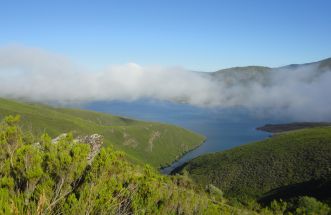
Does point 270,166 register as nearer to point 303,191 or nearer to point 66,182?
point 303,191

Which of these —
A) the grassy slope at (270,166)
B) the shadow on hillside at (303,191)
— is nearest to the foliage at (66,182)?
the shadow on hillside at (303,191)

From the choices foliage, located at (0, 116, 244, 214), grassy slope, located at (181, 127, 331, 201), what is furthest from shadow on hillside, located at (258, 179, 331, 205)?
foliage, located at (0, 116, 244, 214)

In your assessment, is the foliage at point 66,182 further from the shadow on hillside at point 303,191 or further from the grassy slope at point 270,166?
Result: the grassy slope at point 270,166

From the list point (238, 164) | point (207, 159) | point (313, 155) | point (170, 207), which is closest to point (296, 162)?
point (313, 155)

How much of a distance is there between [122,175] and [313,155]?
149466 mm

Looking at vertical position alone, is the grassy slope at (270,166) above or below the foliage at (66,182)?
below

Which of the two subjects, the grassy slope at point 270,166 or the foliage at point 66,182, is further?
the grassy slope at point 270,166

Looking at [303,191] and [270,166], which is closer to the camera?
[303,191]

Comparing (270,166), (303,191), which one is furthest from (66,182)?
(270,166)

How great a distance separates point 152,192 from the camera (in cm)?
1914

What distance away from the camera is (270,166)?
158875mm

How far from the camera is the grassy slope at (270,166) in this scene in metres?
139

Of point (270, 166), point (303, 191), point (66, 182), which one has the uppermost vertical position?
point (66, 182)

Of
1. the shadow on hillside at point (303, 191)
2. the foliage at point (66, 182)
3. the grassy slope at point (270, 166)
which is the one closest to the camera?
the foliage at point (66, 182)
